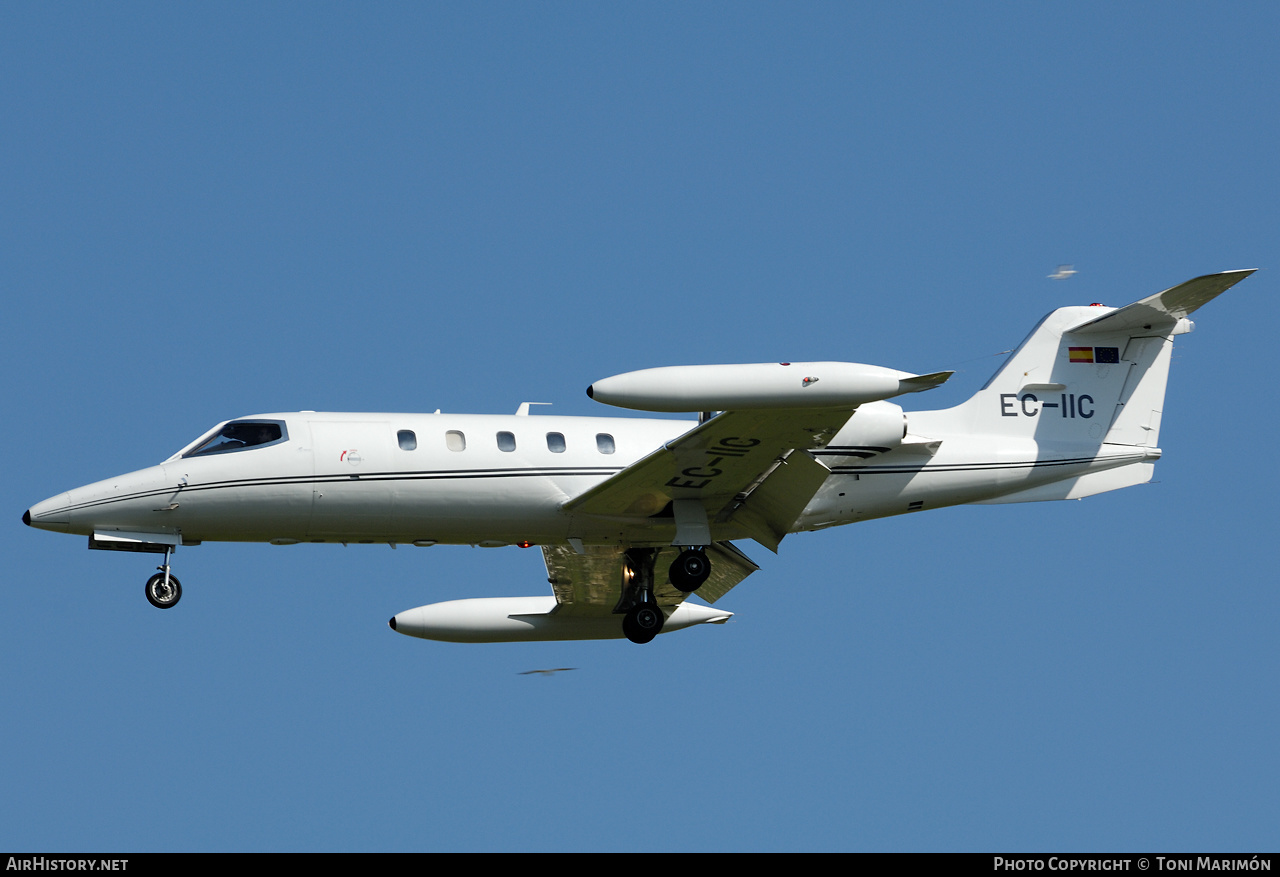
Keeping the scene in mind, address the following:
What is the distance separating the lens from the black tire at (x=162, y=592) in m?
19.1

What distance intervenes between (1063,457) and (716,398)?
26.0ft

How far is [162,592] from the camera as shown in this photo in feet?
63.1

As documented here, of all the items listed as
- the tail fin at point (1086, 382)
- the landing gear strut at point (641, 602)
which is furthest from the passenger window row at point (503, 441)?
the tail fin at point (1086, 382)

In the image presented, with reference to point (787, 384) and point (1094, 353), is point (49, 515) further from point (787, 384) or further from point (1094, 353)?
point (1094, 353)

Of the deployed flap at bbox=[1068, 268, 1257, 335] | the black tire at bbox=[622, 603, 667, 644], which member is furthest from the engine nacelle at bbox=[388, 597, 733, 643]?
the deployed flap at bbox=[1068, 268, 1257, 335]

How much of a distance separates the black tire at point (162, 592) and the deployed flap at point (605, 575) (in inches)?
221

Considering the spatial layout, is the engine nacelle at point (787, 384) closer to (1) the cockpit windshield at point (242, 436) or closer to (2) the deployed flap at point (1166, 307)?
(2) the deployed flap at point (1166, 307)

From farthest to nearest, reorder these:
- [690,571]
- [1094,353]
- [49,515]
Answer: [1094,353] < [690,571] < [49,515]

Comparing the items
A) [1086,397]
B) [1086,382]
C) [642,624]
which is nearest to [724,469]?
[642,624]

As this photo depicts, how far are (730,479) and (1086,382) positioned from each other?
21.0 feet

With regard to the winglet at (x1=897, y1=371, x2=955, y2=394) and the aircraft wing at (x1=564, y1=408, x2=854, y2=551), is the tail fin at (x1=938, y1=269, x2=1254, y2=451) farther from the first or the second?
the winglet at (x1=897, y1=371, x2=955, y2=394)

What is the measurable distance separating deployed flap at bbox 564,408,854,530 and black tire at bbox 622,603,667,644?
5.86 feet

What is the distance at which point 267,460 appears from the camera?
19.3 m
